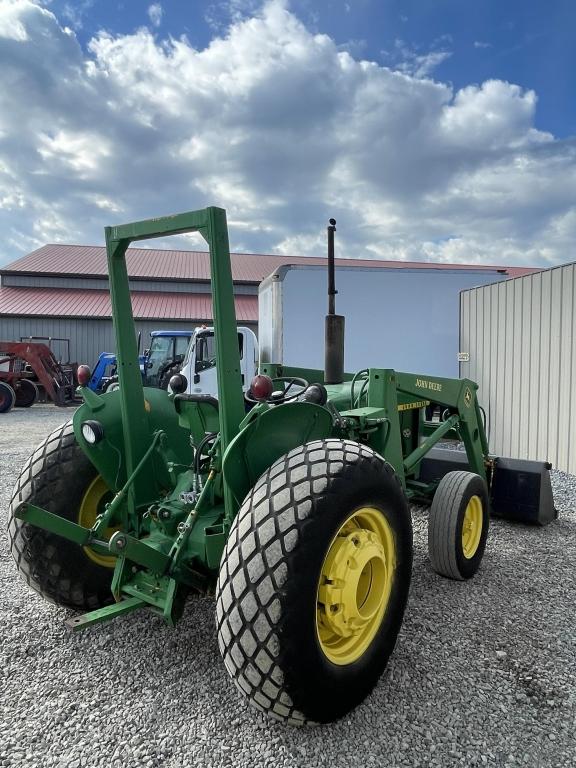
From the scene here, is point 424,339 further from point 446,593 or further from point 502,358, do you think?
point 446,593

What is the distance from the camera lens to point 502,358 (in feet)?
28.7

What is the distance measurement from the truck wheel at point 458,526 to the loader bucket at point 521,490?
1.03 m

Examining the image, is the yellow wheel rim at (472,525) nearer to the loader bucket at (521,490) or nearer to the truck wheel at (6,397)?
the loader bucket at (521,490)

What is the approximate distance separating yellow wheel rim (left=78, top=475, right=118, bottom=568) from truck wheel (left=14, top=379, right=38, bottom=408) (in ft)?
50.2

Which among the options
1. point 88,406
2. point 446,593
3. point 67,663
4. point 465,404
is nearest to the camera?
point 67,663

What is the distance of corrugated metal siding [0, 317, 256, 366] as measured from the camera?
867 inches

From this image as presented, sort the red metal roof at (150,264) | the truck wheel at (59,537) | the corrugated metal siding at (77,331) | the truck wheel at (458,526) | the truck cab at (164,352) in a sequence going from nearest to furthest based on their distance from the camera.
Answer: the truck wheel at (59,537)
the truck wheel at (458,526)
the truck cab at (164,352)
the corrugated metal siding at (77,331)
the red metal roof at (150,264)

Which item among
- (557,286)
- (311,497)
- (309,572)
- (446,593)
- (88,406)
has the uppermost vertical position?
(557,286)

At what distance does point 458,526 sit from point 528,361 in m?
5.16

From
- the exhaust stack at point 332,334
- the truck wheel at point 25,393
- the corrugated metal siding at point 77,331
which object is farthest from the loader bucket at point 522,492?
the corrugated metal siding at point 77,331

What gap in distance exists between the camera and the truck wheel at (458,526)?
147 inches

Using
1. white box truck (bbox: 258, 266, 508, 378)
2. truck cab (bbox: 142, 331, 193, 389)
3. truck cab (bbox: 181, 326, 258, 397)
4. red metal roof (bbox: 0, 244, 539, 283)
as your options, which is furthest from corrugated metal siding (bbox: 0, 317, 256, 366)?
white box truck (bbox: 258, 266, 508, 378)

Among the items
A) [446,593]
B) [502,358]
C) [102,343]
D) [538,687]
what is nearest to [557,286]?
[502,358]

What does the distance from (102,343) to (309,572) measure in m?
21.5
